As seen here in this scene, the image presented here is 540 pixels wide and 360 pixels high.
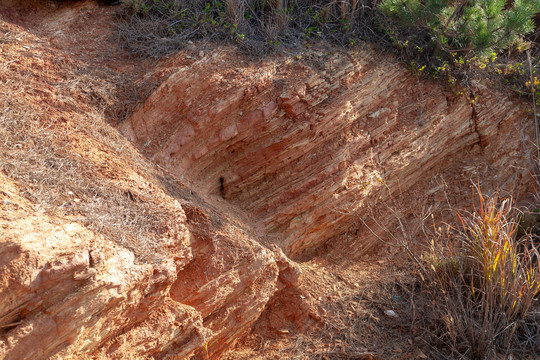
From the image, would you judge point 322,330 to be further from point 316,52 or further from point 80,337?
point 316,52

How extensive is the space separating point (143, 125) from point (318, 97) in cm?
188

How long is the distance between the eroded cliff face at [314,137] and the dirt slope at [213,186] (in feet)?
0.06

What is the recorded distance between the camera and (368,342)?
429 cm

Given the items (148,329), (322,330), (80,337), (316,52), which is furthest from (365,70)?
(80,337)

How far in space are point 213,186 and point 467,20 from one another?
3567 mm

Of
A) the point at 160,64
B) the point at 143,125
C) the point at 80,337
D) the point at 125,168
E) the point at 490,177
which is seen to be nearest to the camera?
the point at 80,337

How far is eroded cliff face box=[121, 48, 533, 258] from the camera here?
4914mm

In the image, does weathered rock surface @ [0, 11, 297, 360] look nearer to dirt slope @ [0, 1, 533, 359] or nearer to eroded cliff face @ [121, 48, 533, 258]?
dirt slope @ [0, 1, 533, 359]

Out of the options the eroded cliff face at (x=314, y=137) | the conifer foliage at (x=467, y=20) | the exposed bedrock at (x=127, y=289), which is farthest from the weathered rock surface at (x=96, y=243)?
the conifer foliage at (x=467, y=20)

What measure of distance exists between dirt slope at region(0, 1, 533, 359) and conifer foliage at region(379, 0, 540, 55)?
60 cm

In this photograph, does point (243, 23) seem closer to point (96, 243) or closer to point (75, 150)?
point (75, 150)

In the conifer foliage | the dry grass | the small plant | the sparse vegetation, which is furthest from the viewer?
the conifer foliage

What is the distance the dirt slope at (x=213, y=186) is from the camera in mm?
2969

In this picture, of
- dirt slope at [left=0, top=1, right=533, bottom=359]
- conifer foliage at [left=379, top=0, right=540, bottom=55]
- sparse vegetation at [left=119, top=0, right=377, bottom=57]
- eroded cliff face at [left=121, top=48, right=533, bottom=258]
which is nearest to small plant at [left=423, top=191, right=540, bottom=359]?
dirt slope at [left=0, top=1, right=533, bottom=359]
